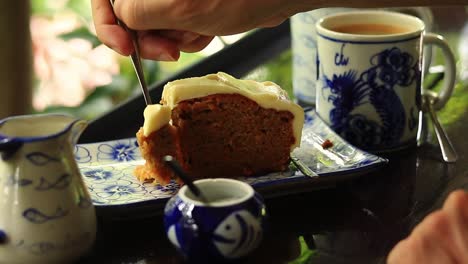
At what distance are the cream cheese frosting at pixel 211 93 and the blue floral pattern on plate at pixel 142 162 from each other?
2.5 inches

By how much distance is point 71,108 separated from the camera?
6.59 ft

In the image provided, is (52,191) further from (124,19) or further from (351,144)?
(351,144)

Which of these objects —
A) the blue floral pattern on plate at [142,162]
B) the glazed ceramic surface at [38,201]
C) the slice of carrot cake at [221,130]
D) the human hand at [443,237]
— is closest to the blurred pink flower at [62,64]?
Result: the blue floral pattern on plate at [142,162]

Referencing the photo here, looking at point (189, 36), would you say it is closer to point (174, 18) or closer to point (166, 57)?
point (166, 57)

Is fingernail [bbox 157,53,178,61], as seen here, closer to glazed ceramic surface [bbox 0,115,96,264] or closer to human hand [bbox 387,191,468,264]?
glazed ceramic surface [bbox 0,115,96,264]

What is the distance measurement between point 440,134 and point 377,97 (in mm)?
117

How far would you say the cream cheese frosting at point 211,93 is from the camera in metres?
0.99

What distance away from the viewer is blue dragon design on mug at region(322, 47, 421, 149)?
1.15 metres

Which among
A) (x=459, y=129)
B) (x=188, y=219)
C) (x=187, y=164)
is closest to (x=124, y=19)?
(x=187, y=164)

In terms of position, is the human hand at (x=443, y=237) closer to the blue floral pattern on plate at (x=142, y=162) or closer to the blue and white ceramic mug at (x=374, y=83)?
the blue floral pattern on plate at (x=142, y=162)

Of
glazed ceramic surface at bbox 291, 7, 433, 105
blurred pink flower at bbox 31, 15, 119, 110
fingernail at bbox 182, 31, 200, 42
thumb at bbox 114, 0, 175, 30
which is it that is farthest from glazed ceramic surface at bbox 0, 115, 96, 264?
blurred pink flower at bbox 31, 15, 119, 110

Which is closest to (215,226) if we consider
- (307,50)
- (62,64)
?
(307,50)

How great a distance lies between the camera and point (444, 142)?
117 cm

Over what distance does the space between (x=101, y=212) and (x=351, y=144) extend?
408 mm
